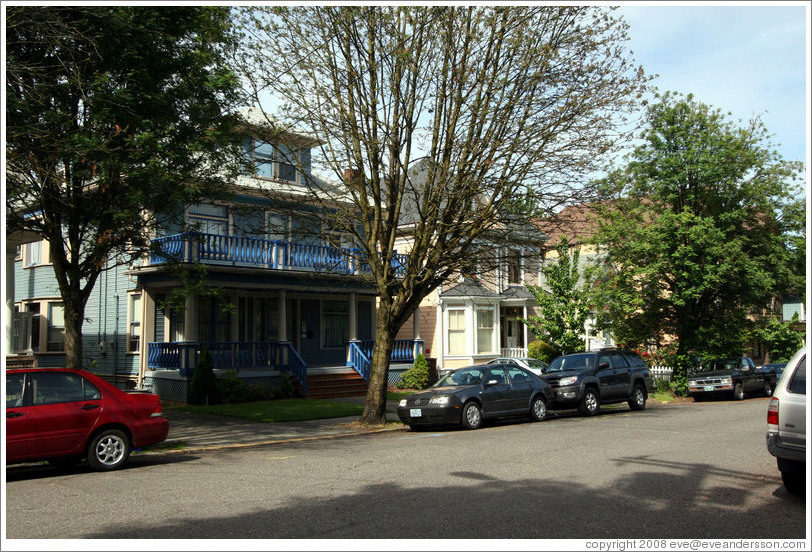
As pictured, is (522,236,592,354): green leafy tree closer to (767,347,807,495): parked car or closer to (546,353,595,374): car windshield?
(546,353,595,374): car windshield

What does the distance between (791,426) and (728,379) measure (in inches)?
829

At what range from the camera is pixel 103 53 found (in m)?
12.5

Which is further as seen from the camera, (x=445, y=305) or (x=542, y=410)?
(x=445, y=305)

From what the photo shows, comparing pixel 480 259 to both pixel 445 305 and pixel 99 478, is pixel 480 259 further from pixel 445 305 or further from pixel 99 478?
pixel 445 305

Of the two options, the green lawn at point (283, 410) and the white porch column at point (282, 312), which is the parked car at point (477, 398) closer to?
the green lawn at point (283, 410)

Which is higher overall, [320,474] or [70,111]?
[70,111]

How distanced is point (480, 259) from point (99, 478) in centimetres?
989

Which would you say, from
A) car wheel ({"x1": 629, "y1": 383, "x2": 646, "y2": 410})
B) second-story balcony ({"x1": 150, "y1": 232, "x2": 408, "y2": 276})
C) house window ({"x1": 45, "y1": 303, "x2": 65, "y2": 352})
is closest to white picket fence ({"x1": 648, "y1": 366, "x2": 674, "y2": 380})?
car wheel ({"x1": 629, "y1": 383, "x2": 646, "y2": 410})

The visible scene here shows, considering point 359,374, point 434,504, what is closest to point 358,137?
point 434,504

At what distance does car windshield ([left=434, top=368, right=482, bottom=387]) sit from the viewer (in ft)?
57.8

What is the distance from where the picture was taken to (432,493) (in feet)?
28.6

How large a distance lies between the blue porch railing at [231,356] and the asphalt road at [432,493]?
392 inches

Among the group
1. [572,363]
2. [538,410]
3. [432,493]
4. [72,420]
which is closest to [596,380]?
[572,363]

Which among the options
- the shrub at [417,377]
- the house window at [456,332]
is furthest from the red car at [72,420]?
the house window at [456,332]
